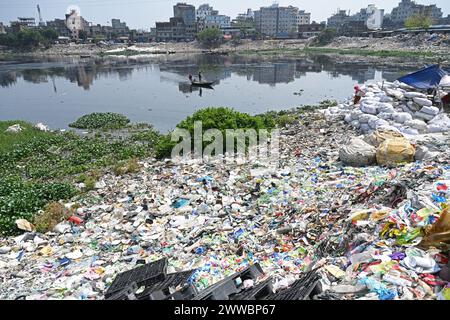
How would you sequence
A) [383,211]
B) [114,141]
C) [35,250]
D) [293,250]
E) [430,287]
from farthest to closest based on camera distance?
[114,141], [35,250], [293,250], [383,211], [430,287]

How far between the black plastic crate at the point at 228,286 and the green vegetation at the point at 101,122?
11847mm

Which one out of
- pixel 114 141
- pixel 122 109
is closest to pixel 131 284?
pixel 114 141

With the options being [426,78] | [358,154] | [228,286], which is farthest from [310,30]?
[228,286]

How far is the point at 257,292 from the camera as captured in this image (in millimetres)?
2955

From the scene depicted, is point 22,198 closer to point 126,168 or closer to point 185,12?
point 126,168

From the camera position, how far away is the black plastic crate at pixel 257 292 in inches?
114

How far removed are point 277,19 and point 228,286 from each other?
109 m

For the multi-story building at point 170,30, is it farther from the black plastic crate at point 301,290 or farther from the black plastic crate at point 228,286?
the black plastic crate at point 301,290

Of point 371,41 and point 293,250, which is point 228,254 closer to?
point 293,250

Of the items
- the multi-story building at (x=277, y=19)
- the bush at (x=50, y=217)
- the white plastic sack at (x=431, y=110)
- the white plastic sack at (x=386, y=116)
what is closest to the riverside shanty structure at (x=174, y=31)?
the multi-story building at (x=277, y=19)

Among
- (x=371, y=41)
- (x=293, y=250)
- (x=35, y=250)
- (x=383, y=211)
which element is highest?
(x=371, y=41)

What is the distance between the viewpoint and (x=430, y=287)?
2760 mm

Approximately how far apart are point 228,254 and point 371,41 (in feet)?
222

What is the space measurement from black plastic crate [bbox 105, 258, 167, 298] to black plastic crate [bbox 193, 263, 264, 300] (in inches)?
26.7
